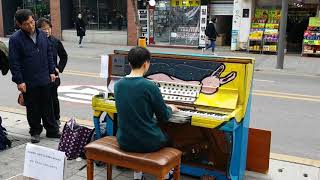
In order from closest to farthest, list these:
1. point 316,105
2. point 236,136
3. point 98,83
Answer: point 236,136, point 316,105, point 98,83

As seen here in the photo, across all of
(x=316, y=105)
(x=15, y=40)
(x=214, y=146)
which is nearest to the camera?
(x=214, y=146)

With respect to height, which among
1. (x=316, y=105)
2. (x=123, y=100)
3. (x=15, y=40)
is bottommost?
(x=316, y=105)

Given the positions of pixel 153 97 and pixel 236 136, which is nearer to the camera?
pixel 153 97

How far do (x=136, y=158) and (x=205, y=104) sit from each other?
99 centimetres

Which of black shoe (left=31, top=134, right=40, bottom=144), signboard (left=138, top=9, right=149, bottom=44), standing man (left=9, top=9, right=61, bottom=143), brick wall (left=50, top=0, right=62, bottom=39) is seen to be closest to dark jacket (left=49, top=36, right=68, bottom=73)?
standing man (left=9, top=9, right=61, bottom=143)

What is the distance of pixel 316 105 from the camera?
8320 mm

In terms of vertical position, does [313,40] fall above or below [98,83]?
above

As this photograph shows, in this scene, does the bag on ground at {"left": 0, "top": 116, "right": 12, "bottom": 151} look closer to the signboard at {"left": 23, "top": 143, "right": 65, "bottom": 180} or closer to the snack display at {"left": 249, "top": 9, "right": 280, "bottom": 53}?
the signboard at {"left": 23, "top": 143, "right": 65, "bottom": 180}

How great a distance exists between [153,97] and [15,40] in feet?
7.64

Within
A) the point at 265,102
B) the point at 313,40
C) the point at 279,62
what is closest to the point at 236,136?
the point at 265,102

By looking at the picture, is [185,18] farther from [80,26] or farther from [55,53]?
[55,53]

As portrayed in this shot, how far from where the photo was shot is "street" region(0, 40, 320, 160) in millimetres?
6198

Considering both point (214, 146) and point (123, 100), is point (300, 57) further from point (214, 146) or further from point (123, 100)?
point (123, 100)

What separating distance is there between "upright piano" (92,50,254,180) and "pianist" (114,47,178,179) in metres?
0.29
